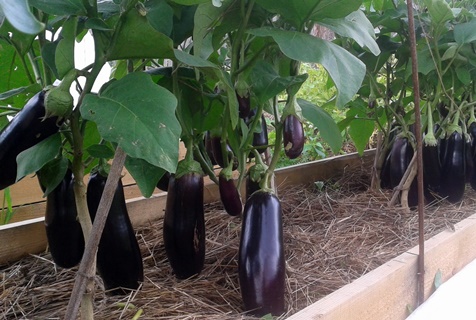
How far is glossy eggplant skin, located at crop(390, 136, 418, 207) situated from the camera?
1195 mm

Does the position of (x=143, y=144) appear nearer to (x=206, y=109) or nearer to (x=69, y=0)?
(x=69, y=0)

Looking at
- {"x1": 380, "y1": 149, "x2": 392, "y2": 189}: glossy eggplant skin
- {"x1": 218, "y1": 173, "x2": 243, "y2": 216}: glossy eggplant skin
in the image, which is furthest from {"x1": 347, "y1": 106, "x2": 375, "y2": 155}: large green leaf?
{"x1": 218, "y1": 173, "x2": 243, "y2": 216}: glossy eggplant skin

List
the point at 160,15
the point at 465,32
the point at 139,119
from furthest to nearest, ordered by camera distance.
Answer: the point at 465,32 < the point at 160,15 < the point at 139,119

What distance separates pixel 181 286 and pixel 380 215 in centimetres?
61

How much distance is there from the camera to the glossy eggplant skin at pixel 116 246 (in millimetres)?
636

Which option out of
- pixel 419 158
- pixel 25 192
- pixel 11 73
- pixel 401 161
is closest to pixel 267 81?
pixel 419 158

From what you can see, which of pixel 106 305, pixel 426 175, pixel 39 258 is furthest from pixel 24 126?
pixel 426 175

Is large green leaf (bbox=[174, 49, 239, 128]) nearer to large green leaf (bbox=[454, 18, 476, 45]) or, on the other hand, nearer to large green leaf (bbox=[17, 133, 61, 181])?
large green leaf (bbox=[17, 133, 61, 181])

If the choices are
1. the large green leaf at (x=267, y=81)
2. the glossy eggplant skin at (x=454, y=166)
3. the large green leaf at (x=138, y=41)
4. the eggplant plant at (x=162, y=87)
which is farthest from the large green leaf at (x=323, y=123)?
the glossy eggplant skin at (x=454, y=166)

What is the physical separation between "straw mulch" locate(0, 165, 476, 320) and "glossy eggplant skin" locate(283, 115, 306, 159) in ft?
0.75

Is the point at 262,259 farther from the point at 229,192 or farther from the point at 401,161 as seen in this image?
the point at 401,161

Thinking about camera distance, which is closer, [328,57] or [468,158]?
[328,57]

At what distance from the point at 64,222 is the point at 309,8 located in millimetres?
448

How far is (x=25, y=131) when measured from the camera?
47 centimetres
